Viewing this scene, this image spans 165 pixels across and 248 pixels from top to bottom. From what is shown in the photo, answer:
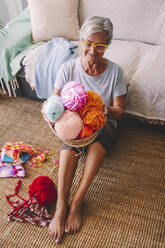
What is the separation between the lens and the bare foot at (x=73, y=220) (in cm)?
109

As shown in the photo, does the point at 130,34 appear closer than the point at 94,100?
No

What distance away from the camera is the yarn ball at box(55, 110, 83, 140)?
977 mm

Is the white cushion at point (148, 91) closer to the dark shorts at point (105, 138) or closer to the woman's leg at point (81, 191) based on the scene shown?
the dark shorts at point (105, 138)

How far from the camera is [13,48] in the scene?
1759 millimetres

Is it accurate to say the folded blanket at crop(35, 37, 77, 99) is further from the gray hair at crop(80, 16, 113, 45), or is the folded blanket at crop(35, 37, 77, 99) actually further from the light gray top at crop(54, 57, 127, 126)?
the gray hair at crop(80, 16, 113, 45)

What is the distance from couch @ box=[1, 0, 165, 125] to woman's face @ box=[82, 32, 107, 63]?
402 mm

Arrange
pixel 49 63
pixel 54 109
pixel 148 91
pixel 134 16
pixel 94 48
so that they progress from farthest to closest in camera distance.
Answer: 1. pixel 134 16
2. pixel 49 63
3. pixel 148 91
4. pixel 94 48
5. pixel 54 109

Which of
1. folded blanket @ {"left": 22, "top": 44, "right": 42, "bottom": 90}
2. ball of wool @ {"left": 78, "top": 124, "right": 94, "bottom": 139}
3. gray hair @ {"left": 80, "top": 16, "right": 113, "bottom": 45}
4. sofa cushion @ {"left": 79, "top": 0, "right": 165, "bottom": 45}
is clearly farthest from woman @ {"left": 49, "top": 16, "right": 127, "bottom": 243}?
sofa cushion @ {"left": 79, "top": 0, "right": 165, "bottom": 45}

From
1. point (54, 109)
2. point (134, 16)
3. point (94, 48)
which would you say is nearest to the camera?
point (54, 109)

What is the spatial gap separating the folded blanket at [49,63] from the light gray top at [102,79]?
0.32m

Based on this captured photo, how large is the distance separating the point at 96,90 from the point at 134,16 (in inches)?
33.9

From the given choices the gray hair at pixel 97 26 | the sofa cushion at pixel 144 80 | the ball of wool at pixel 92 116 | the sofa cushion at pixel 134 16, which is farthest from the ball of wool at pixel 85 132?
the sofa cushion at pixel 134 16

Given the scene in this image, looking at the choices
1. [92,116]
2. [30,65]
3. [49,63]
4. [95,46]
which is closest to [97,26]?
[95,46]

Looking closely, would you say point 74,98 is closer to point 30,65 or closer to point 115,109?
point 115,109
